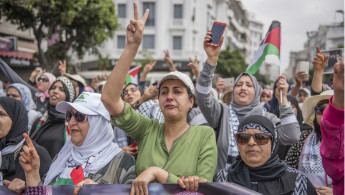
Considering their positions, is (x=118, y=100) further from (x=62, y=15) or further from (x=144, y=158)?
(x=62, y=15)

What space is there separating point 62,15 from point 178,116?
488 inches

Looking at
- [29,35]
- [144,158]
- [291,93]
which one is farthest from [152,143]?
[29,35]

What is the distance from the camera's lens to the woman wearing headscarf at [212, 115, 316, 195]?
2445mm

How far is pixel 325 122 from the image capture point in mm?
1673

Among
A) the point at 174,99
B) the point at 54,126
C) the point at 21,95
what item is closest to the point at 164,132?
the point at 174,99

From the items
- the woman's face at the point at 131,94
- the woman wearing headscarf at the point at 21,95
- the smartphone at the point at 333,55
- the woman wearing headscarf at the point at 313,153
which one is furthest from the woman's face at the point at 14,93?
the smartphone at the point at 333,55

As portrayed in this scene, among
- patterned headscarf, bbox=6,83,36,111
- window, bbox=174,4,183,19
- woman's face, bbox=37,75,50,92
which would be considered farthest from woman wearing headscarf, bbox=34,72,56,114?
window, bbox=174,4,183,19

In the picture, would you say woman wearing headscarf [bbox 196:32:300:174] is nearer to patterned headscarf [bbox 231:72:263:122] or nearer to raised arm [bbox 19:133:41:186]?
patterned headscarf [bbox 231:72:263:122]

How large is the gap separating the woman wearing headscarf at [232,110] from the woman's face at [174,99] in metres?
0.66

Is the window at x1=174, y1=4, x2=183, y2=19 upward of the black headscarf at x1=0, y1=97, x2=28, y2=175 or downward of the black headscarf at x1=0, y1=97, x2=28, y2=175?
upward

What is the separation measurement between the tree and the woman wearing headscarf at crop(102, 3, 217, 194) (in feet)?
38.2

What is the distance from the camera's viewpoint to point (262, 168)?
250 centimetres

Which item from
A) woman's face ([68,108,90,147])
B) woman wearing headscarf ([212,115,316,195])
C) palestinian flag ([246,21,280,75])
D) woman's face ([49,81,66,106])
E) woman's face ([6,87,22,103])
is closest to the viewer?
woman wearing headscarf ([212,115,316,195])

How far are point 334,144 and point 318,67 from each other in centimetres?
261
